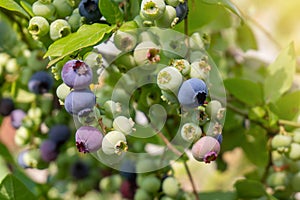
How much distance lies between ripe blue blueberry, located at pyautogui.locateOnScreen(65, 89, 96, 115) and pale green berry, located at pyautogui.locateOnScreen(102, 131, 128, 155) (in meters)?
0.05

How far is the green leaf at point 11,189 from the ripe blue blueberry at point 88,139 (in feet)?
0.91

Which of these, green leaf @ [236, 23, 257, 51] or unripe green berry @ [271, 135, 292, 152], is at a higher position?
unripe green berry @ [271, 135, 292, 152]

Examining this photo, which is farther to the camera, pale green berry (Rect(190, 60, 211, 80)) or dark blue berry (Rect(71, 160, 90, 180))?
dark blue berry (Rect(71, 160, 90, 180))

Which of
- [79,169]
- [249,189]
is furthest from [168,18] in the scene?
[79,169]

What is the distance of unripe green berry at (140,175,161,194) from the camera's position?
98cm

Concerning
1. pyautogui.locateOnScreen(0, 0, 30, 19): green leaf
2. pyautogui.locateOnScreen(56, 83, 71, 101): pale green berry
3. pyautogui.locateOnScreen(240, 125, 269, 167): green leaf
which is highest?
pyautogui.locateOnScreen(0, 0, 30, 19): green leaf

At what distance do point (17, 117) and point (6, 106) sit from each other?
0.03m

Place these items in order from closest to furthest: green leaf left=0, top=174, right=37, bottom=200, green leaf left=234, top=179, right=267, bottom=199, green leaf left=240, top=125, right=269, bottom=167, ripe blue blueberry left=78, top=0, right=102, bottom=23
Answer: ripe blue blueberry left=78, top=0, right=102, bottom=23 → green leaf left=0, top=174, right=37, bottom=200 → green leaf left=234, top=179, right=267, bottom=199 → green leaf left=240, top=125, right=269, bottom=167

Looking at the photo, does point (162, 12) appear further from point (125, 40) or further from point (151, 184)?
point (151, 184)

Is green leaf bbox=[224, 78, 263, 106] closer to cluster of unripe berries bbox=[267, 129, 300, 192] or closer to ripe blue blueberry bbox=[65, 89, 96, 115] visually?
cluster of unripe berries bbox=[267, 129, 300, 192]

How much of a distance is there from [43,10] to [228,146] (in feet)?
2.30

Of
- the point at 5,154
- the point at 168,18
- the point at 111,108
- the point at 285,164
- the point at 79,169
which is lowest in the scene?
the point at 79,169

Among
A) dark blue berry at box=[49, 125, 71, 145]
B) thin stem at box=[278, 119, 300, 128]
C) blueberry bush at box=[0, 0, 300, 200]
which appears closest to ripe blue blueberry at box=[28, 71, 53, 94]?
blueberry bush at box=[0, 0, 300, 200]

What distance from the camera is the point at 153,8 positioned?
73 cm
